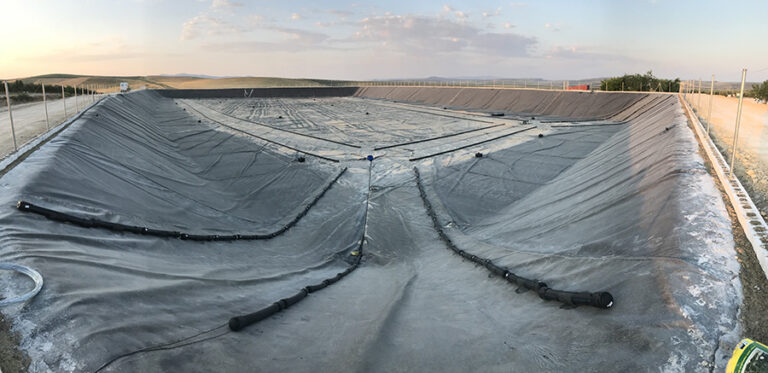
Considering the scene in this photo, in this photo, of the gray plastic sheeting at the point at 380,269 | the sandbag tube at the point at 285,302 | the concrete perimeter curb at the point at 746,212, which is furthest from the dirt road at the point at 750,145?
the sandbag tube at the point at 285,302

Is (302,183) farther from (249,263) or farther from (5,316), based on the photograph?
(5,316)

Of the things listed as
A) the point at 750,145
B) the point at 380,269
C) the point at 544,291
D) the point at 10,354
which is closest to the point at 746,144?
the point at 750,145

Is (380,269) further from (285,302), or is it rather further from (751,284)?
(751,284)

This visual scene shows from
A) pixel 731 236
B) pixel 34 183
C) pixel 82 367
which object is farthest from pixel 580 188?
pixel 34 183

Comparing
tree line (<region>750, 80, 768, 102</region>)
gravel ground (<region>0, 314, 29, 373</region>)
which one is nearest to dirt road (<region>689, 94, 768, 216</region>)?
tree line (<region>750, 80, 768, 102</region>)

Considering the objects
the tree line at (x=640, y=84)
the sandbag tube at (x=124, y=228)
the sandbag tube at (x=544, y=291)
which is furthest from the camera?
→ the tree line at (x=640, y=84)

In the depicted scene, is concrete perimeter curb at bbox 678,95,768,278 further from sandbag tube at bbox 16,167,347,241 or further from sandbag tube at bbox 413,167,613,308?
sandbag tube at bbox 16,167,347,241

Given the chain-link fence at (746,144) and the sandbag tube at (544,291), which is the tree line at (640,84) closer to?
the chain-link fence at (746,144)
